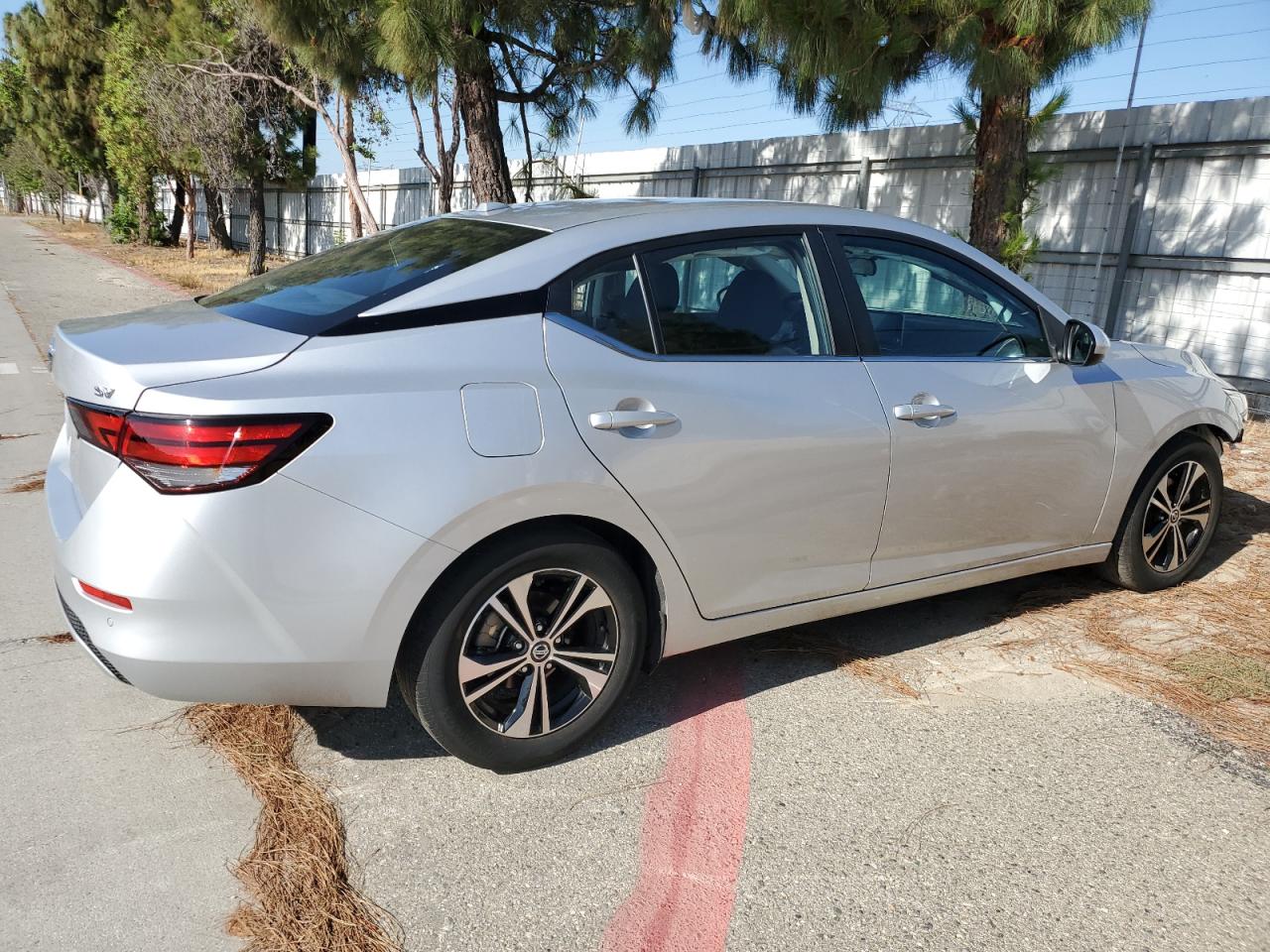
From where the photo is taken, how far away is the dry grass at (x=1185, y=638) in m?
3.77

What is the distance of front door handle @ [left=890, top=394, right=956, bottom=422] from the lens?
3.54 metres

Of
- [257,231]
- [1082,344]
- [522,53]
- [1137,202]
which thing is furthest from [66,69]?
[1082,344]

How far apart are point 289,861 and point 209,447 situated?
3.46 feet

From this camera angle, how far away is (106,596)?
102 inches

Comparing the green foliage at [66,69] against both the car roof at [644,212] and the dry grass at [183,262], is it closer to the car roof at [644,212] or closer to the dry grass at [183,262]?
the dry grass at [183,262]

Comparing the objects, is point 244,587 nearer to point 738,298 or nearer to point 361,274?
point 361,274

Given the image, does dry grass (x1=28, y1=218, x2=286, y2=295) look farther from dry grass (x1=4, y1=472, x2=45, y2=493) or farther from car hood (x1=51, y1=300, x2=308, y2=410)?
car hood (x1=51, y1=300, x2=308, y2=410)

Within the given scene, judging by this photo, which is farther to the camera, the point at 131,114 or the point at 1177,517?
the point at 131,114

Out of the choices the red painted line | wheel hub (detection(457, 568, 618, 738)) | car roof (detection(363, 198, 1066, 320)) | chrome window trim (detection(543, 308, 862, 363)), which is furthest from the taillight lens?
the red painted line

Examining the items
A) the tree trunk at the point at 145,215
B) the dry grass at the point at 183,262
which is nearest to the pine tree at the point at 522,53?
the dry grass at the point at 183,262

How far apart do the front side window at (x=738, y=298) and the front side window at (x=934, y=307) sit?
0.24 metres

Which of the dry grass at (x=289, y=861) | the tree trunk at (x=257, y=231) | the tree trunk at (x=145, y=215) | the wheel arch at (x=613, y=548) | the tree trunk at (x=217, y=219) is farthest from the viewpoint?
the tree trunk at (x=145, y=215)

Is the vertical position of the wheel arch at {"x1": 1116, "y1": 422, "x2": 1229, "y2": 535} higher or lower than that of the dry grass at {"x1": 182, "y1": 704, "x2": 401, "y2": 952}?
higher

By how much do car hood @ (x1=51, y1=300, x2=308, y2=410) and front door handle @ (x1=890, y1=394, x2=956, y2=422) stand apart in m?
1.94
